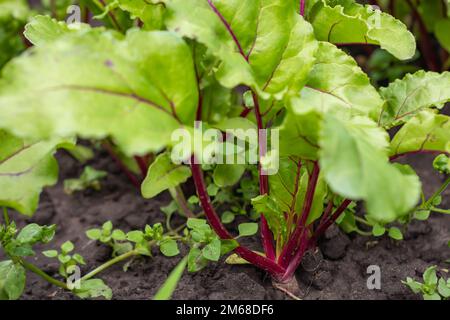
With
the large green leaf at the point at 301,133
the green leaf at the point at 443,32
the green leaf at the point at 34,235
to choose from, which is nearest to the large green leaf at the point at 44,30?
the green leaf at the point at 34,235

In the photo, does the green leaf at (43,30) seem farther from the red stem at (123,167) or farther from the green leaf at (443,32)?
the green leaf at (443,32)

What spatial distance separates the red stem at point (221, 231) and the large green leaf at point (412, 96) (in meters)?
0.42

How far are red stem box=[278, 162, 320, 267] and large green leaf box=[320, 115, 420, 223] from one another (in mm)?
270

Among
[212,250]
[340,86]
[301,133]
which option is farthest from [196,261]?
[340,86]

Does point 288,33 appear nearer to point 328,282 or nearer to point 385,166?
point 385,166

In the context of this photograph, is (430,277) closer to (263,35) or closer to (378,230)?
(378,230)

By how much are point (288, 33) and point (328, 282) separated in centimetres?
60

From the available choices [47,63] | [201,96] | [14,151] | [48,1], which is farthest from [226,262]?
[48,1]

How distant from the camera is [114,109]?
97cm

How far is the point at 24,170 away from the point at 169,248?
38cm

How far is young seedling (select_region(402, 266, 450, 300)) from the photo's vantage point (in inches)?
50.8

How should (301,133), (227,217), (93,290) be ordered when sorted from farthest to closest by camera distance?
(227,217), (93,290), (301,133)

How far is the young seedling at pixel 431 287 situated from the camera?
1291 millimetres

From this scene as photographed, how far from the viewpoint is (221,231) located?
132 cm
